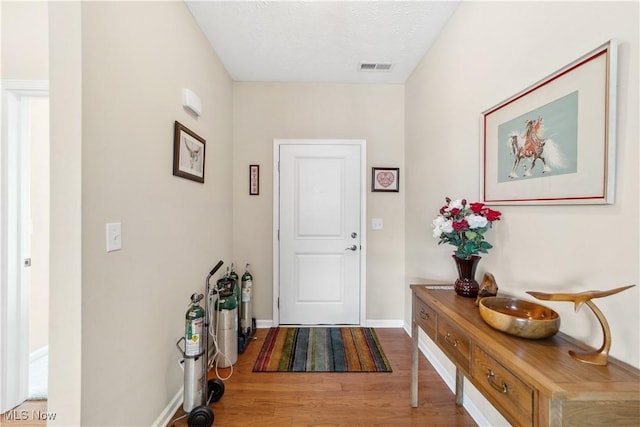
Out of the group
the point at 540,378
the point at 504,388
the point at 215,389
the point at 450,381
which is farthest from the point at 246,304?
the point at 540,378

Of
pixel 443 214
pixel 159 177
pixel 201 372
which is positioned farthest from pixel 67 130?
pixel 443 214

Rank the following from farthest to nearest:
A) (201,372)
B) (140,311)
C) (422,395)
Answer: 1. (422,395)
2. (201,372)
3. (140,311)

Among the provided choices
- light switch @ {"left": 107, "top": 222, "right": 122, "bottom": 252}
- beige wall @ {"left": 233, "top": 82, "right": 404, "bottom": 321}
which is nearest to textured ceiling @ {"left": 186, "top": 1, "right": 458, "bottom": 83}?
beige wall @ {"left": 233, "top": 82, "right": 404, "bottom": 321}

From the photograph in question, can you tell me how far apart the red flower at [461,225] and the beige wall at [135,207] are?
5.49 feet

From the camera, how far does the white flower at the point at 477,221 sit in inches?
53.9

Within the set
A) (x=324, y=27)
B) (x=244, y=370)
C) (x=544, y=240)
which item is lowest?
(x=244, y=370)

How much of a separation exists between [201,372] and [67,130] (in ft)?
4.83

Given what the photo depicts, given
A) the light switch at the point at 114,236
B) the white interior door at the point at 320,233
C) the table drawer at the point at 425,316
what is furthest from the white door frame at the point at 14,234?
the table drawer at the point at 425,316

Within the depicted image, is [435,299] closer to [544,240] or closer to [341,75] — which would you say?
[544,240]

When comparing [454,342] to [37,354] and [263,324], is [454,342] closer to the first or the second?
[263,324]

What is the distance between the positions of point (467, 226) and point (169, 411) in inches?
82.6

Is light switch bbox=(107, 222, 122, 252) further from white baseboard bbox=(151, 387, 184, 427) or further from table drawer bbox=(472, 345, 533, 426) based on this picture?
table drawer bbox=(472, 345, 533, 426)

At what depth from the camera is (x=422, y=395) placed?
72.8 inches

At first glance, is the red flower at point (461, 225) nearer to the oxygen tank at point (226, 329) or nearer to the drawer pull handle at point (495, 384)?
the drawer pull handle at point (495, 384)
